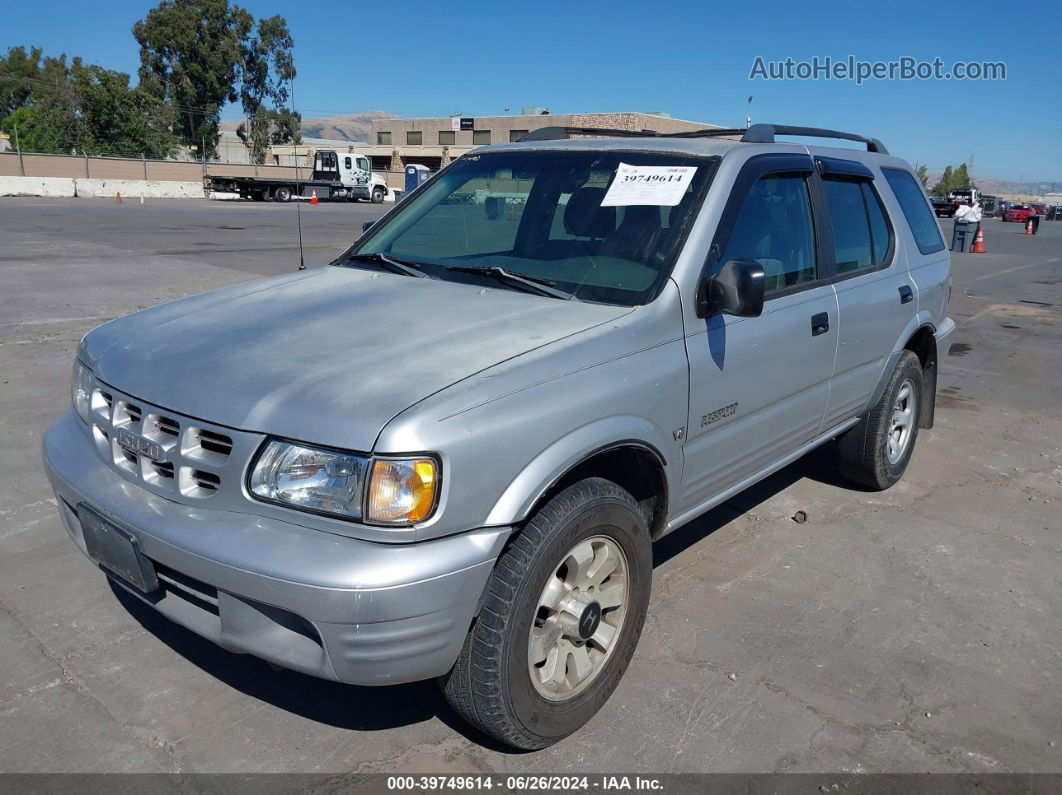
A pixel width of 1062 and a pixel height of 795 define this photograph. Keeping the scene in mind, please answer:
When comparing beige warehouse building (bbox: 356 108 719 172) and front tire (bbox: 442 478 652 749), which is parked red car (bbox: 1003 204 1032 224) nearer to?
beige warehouse building (bbox: 356 108 719 172)

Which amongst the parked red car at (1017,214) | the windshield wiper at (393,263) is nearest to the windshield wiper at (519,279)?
the windshield wiper at (393,263)

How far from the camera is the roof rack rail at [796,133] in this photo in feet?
12.4

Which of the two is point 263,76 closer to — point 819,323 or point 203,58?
point 203,58

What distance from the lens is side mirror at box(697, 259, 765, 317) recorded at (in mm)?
3000

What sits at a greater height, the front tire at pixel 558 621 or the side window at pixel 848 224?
the side window at pixel 848 224

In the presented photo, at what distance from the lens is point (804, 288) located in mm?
3822

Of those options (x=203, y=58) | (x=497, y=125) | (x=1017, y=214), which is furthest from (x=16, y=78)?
(x=1017, y=214)

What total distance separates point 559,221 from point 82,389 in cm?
193

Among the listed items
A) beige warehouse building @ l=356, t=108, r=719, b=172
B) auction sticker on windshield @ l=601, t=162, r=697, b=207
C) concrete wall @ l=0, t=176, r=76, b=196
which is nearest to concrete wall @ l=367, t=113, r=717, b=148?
beige warehouse building @ l=356, t=108, r=719, b=172

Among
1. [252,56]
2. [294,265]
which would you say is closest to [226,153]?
[252,56]

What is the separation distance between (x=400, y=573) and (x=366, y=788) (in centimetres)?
82

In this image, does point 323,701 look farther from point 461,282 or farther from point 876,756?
point 876,756

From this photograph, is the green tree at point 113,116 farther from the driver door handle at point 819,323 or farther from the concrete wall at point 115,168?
the driver door handle at point 819,323

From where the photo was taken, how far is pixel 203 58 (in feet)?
226
